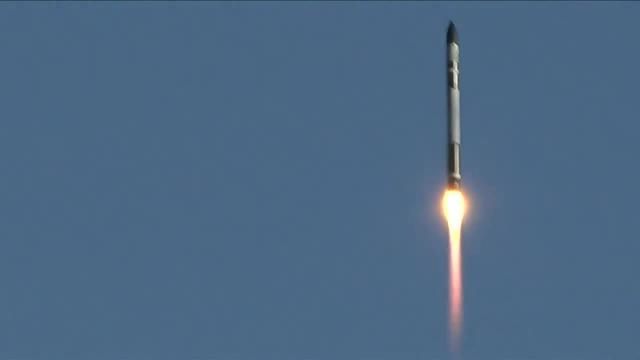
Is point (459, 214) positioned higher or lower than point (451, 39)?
lower

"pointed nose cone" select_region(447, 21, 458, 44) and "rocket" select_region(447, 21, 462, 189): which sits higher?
"pointed nose cone" select_region(447, 21, 458, 44)

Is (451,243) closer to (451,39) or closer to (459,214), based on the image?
(459,214)

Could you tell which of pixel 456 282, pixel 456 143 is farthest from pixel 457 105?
pixel 456 282

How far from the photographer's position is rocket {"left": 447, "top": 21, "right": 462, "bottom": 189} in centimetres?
15312

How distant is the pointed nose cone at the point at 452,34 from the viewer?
158 meters

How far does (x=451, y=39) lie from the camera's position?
15750cm

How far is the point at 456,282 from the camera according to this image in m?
154

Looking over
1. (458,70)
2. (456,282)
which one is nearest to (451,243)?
(456,282)

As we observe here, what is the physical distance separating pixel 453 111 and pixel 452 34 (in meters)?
6.44

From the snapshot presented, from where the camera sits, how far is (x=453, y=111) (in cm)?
15462

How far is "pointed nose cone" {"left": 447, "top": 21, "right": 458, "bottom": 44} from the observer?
157500mm

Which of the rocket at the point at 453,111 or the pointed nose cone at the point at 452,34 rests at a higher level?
the pointed nose cone at the point at 452,34

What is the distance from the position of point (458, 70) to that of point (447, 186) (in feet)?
30.8

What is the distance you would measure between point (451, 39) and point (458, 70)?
7.61ft
